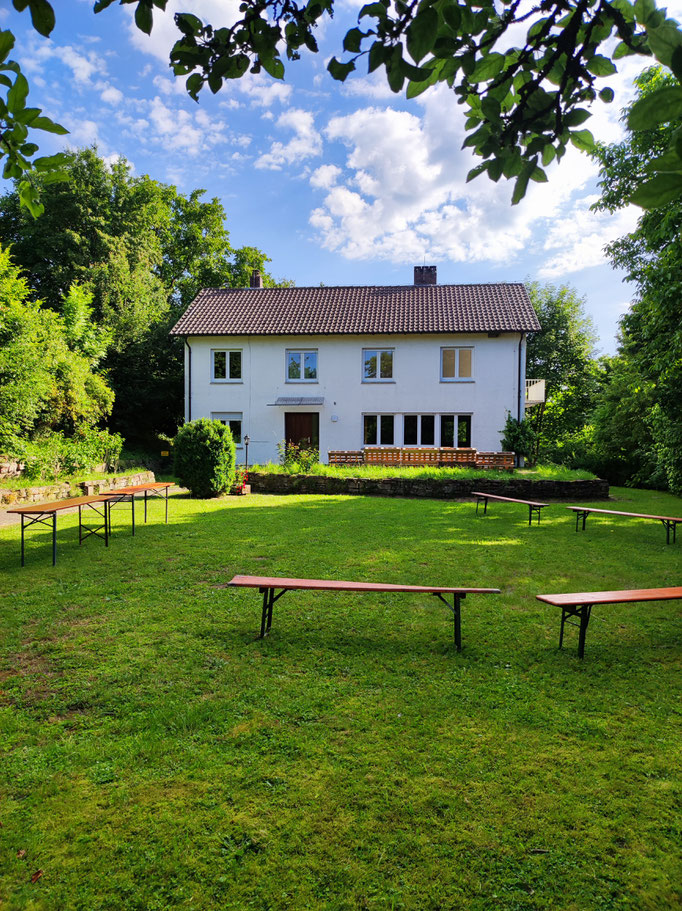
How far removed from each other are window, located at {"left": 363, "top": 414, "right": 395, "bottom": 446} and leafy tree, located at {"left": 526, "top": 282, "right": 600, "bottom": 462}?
1398cm

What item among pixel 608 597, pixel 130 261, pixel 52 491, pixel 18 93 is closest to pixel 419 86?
pixel 18 93

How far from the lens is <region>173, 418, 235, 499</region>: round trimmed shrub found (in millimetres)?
14578

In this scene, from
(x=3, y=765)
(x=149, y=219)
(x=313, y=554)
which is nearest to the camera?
(x=3, y=765)

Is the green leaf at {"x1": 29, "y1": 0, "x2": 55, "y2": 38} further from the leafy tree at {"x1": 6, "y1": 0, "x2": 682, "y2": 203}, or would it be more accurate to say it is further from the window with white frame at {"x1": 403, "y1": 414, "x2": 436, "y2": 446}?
the window with white frame at {"x1": 403, "y1": 414, "x2": 436, "y2": 446}

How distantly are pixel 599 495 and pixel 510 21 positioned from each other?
51.5 ft

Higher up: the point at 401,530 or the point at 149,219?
the point at 149,219

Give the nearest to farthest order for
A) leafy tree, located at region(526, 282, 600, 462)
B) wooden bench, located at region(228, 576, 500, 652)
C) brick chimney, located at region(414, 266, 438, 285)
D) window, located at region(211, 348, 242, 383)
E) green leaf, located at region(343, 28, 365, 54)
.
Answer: green leaf, located at region(343, 28, 365, 54)
wooden bench, located at region(228, 576, 500, 652)
window, located at region(211, 348, 242, 383)
brick chimney, located at region(414, 266, 438, 285)
leafy tree, located at region(526, 282, 600, 462)

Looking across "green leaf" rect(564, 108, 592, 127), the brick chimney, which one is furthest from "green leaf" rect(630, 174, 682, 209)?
the brick chimney

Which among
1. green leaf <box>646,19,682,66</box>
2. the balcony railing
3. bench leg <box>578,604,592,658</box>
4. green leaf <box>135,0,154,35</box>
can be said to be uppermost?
the balcony railing

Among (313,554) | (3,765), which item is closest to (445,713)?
(3,765)

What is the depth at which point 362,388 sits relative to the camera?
24047 millimetres

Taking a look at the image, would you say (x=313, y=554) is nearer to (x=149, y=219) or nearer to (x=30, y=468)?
(x=30, y=468)

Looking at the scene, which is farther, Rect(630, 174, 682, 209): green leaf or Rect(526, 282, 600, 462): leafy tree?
Result: Rect(526, 282, 600, 462): leafy tree

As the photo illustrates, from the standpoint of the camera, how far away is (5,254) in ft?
44.5
